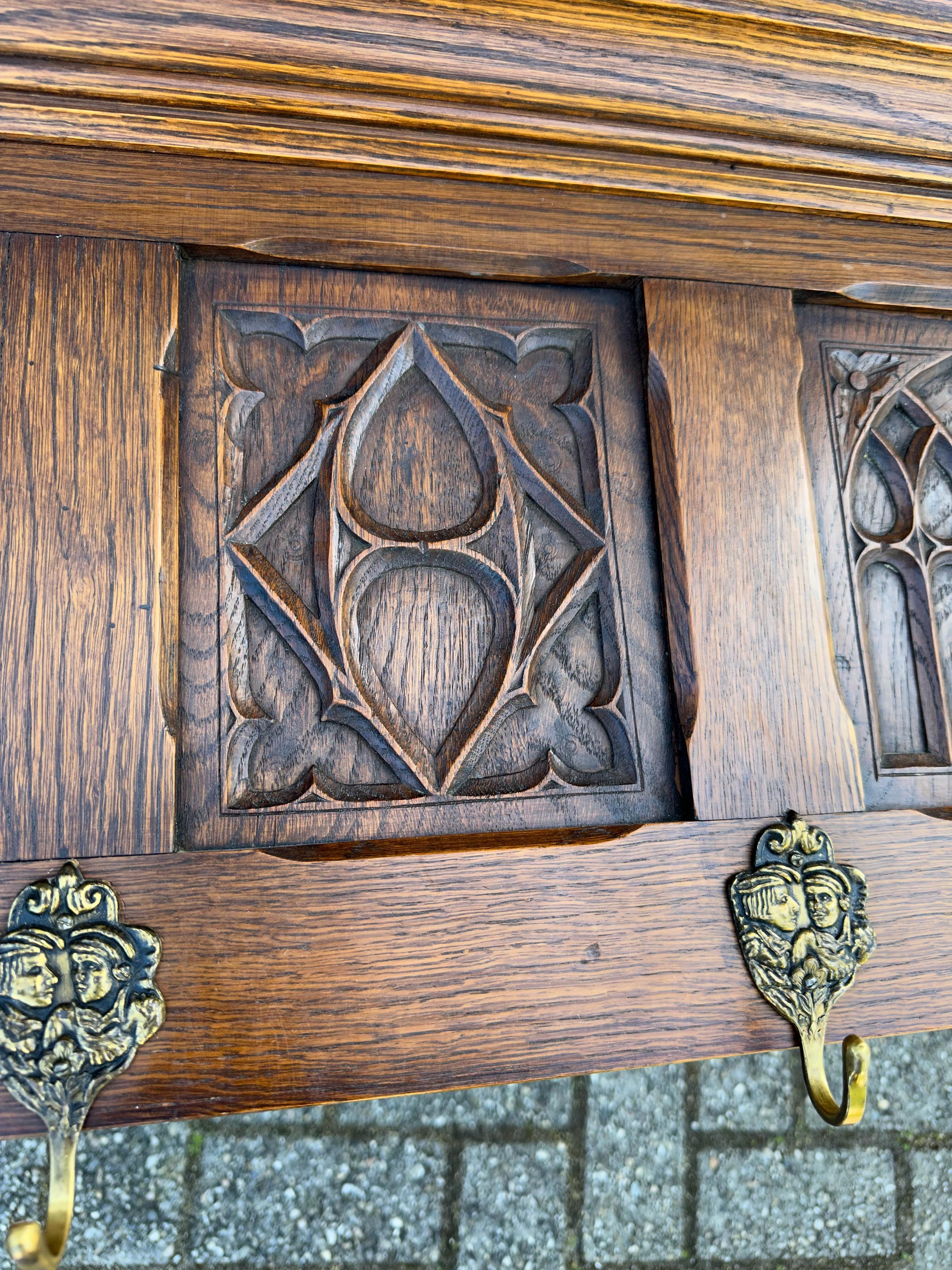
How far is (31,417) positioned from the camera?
49 cm

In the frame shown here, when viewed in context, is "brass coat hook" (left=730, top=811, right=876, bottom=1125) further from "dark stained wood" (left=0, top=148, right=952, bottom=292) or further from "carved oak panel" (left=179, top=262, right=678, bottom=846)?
"dark stained wood" (left=0, top=148, right=952, bottom=292)

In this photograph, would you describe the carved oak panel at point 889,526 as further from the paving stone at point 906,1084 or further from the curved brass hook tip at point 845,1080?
the paving stone at point 906,1084

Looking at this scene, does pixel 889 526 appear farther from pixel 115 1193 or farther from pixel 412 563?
pixel 115 1193

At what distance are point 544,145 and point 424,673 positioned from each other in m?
0.34

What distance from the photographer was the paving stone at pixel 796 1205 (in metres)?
0.85

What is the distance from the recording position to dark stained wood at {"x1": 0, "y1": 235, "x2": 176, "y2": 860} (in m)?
0.45

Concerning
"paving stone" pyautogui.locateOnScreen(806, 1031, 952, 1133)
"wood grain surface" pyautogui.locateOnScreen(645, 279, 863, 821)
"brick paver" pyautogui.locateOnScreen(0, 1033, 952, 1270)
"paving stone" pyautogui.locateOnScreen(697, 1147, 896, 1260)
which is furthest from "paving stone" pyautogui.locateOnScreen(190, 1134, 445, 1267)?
"wood grain surface" pyautogui.locateOnScreen(645, 279, 863, 821)

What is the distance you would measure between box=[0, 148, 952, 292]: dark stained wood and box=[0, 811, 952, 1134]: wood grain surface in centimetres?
37

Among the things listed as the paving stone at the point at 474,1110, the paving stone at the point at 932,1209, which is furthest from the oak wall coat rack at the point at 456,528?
the paving stone at the point at 932,1209

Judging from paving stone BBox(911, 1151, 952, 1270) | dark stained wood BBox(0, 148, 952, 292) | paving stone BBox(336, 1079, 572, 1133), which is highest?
dark stained wood BBox(0, 148, 952, 292)

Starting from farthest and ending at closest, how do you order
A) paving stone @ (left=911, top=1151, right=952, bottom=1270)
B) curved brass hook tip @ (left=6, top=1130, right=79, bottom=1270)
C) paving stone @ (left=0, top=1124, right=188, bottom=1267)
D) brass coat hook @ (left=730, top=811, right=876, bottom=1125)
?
paving stone @ (left=911, top=1151, right=952, bottom=1270) < paving stone @ (left=0, top=1124, right=188, bottom=1267) < brass coat hook @ (left=730, top=811, right=876, bottom=1125) < curved brass hook tip @ (left=6, top=1130, right=79, bottom=1270)

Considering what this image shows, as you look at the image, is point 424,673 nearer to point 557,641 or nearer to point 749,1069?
point 557,641

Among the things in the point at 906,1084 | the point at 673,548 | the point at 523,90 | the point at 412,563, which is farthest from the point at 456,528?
the point at 906,1084

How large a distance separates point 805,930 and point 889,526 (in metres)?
0.31
